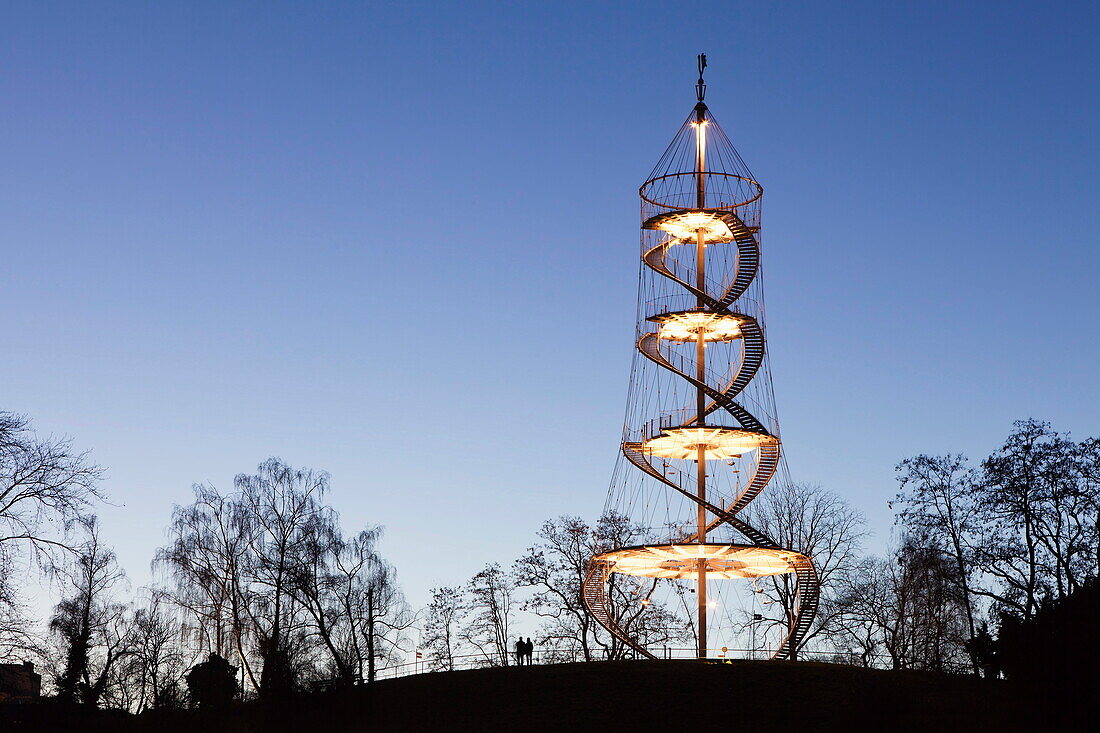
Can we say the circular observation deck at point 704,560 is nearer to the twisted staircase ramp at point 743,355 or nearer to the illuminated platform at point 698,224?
the twisted staircase ramp at point 743,355

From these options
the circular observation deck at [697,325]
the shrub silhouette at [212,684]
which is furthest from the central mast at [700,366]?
the shrub silhouette at [212,684]

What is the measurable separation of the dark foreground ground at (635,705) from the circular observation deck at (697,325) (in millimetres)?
11497

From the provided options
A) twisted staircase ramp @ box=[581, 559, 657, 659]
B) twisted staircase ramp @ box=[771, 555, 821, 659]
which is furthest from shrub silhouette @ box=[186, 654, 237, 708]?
twisted staircase ramp @ box=[771, 555, 821, 659]

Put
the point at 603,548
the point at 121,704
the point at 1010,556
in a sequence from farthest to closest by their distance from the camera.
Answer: the point at 603,548
the point at 121,704
the point at 1010,556

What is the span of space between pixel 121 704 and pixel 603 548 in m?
18.3

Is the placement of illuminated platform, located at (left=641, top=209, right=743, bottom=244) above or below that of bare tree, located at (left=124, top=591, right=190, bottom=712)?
above

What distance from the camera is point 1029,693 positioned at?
103 ft

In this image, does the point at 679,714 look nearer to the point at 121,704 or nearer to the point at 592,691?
the point at 592,691

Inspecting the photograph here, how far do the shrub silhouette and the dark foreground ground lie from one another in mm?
551

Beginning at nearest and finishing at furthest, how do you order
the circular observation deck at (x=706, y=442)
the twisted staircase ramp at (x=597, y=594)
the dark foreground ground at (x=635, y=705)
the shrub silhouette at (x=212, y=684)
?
the dark foreground ground at (x=635, y=705)
the shrub silhouette at (x=212, y=684)
the circular observation deck at (x=706, y=442)
the twisted staircase ramp at (x=597, y=594)

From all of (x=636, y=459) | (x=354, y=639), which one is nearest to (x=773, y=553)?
(x=636, y=459)

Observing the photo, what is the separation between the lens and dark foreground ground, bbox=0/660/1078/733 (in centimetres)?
3219

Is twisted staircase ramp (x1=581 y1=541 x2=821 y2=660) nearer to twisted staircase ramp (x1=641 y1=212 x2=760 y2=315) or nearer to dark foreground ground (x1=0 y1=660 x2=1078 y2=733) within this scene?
→ dark foreground ground (x1=0 y1=660 x2=1078 y2=733)

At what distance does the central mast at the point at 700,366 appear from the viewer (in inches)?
1692
